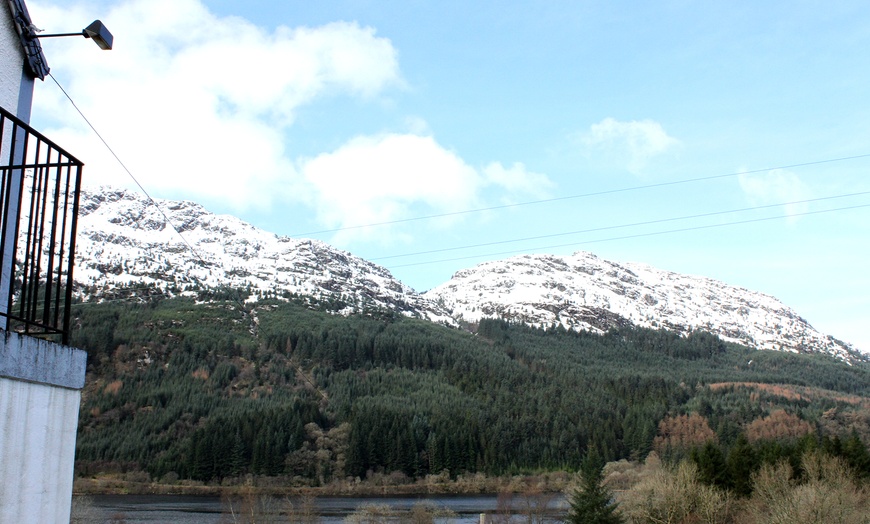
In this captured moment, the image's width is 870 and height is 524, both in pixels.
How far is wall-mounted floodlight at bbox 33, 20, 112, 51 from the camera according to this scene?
416 inches

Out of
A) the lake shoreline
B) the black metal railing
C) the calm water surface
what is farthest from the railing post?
the lake shoreline

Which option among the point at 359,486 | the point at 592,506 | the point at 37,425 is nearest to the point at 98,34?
the point at 37,425

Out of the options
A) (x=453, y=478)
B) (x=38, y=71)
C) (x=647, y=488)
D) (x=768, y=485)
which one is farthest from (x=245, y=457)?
(x=38, y=71)

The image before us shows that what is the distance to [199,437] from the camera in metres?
187

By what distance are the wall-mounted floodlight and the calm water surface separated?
79.0 metres

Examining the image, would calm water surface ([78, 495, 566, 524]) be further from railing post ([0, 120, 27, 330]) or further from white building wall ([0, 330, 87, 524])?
white building wall ([0, 330, 87, 524])

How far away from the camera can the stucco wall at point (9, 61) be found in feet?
33.4

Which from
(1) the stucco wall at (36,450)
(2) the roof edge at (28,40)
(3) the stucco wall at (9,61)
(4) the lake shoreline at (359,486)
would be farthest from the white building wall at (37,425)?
(4) the lake shoreline at (359,486)

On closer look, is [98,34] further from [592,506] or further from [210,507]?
[210,507]

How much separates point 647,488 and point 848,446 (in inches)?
1098

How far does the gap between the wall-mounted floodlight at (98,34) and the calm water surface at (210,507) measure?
7895cm

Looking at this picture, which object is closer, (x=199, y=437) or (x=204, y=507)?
(x=204, y=507)

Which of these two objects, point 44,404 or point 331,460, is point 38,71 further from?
point 331,460

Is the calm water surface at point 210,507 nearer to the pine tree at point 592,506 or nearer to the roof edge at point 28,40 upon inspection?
the pine tree at point 592,506
